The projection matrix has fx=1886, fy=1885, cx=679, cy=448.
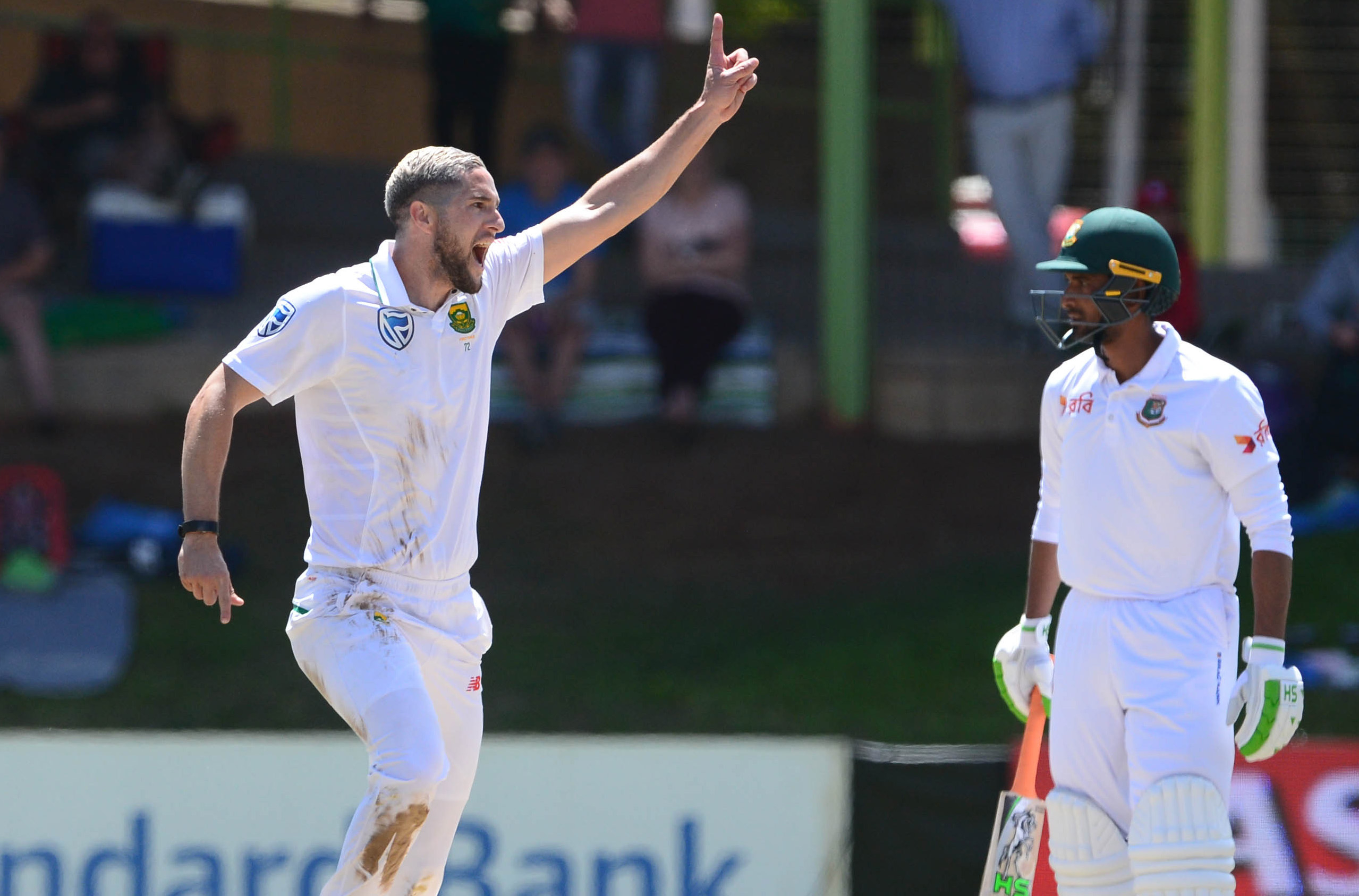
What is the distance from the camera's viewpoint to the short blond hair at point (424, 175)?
177 inches

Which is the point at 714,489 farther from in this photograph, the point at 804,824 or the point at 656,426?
the point at 804,824

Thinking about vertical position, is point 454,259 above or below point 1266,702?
above

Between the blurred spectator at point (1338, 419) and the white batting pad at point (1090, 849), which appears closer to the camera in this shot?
the white batting pad at point (1090, 849)

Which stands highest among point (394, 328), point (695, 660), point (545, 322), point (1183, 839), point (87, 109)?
point (87, 109)

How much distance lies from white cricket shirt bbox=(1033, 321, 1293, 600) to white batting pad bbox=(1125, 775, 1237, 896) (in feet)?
1.63

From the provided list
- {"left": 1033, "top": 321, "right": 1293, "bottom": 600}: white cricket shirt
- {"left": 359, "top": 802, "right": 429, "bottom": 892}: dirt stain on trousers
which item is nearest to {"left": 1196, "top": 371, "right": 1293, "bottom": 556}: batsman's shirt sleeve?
{"left": 1033, "top": 321, "right": 1293, "bottom": 600}: white cricket shirt

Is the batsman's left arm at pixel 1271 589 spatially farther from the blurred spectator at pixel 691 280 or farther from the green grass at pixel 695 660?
the blurred spectator at pixel 691 280

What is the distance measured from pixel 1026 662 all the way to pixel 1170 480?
2.38ft

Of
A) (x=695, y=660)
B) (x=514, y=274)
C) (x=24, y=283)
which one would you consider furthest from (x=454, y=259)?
(x=24, y=283)

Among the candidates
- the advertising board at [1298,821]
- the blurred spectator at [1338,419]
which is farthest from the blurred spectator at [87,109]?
the advertising board at [1298,821]

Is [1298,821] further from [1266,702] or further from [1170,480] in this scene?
[1170,480]

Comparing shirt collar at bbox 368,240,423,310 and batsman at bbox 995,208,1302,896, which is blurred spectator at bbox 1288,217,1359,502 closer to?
batsman at bbox 995,208,1302,896

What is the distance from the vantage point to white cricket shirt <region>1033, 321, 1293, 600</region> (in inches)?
184

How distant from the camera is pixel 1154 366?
15.7 ft
